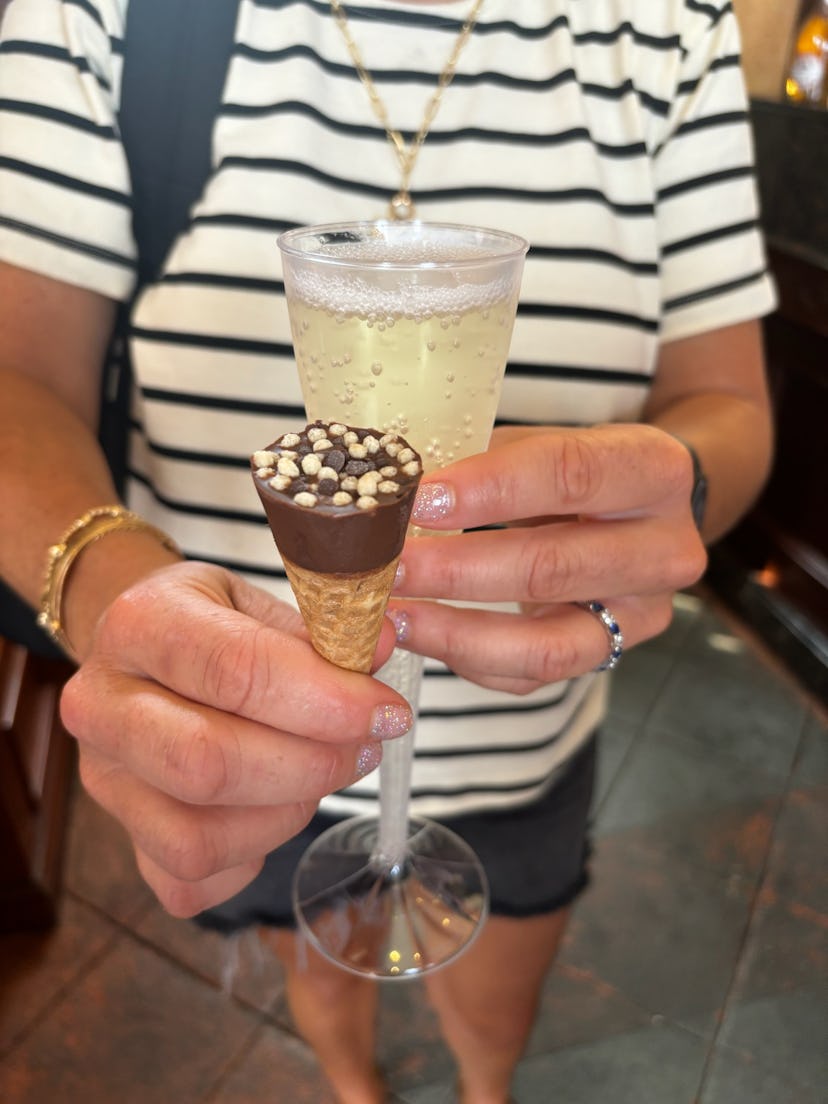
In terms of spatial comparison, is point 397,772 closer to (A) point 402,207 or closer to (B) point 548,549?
(B) point 548,549

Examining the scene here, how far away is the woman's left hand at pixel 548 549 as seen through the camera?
1.73ft

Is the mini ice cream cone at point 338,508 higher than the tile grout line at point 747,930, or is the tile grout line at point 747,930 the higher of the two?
the mini ice cream cone at point 338,508

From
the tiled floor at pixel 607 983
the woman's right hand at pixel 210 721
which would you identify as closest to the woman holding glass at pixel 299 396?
the woman's right hand at pixel 210 721

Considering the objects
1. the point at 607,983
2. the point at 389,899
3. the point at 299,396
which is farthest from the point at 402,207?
the point at 607,983

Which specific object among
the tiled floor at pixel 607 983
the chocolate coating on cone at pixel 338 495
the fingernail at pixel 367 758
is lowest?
the tiled floor at pixel 607 983

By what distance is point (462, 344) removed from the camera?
54 cm

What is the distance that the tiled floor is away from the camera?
1.10 meters

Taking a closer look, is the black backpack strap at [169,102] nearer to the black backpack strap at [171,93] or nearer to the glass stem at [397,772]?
the black backpack strap at [171,93]


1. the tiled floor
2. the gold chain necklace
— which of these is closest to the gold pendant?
the gold chain necklace

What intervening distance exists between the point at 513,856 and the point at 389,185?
774mm

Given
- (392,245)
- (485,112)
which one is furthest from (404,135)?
(392,245)

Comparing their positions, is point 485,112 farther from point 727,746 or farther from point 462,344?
point 727,746

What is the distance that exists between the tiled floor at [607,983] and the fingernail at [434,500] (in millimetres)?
832

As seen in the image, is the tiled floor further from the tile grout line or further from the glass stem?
the glass stem
